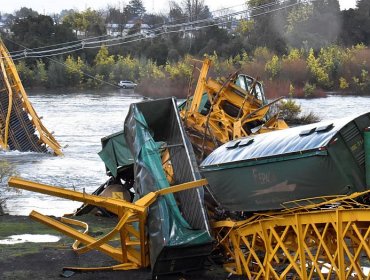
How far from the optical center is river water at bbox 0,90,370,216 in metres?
28.3

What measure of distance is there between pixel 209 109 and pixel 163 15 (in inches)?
4525

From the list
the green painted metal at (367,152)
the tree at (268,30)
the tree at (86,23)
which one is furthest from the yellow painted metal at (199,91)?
the tree at (86,23)

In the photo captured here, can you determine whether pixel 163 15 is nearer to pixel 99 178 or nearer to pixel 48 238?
pixel 99 178

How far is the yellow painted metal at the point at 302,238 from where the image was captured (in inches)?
448

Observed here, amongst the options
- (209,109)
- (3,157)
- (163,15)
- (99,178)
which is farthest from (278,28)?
(209,109)

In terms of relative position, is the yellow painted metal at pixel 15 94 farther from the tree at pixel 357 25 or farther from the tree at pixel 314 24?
the tree at pixel 357 25

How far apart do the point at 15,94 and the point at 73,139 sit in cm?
810

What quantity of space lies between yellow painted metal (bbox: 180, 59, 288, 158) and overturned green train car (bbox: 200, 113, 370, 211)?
9.99 meters

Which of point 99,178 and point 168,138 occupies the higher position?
point 168,138

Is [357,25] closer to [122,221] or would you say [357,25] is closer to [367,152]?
[122,221]

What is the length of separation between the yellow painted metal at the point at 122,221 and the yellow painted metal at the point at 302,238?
4.37ft

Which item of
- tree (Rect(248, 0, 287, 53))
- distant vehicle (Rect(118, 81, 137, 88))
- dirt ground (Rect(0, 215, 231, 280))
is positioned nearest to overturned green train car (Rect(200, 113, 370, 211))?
dirt ground (Rect(0, 215, 231, 280))

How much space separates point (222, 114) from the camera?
26984 mm

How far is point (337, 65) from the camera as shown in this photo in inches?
3438
